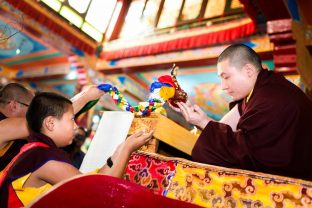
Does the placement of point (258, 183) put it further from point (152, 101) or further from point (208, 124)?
point (152, 101)

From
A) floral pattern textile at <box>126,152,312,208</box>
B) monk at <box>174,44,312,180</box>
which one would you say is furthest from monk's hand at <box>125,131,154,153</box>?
monk at <box>174,44,312,180</box>

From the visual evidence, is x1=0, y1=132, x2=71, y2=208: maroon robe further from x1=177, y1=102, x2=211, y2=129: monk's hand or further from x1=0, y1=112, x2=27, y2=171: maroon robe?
x1=177, y1=102, x2=211, y2=129: monk's hand

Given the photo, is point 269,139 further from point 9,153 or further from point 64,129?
point 9,153

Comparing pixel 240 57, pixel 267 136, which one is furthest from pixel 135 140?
pixel 240 57

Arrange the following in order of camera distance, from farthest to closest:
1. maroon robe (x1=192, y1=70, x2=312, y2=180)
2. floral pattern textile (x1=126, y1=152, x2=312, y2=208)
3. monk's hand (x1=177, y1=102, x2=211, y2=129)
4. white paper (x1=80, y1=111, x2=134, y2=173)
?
white paper (x1=80, y1=111, x2=134, y2=173) < monk's hand (x1=177, y1=102, x2=211, y2=129) < maroon robe (x1=192, y1=70, x2=312, y2=180) < floral pattern textile (x1=126, y1=152, x2=312, y2=208)

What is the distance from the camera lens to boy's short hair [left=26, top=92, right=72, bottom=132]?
4.88 ft

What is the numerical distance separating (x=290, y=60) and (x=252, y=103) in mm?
2781

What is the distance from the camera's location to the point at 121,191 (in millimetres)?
844

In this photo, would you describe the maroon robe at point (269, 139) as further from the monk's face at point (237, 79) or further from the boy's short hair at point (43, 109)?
the boy's short hair at point (43, 109)

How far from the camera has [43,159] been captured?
4.16 feet

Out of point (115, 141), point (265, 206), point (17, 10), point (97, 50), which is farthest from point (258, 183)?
point (97, 50)

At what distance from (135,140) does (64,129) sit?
384 millimetres

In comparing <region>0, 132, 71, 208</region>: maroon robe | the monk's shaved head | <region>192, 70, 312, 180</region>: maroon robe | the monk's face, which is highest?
the monk's shaved head

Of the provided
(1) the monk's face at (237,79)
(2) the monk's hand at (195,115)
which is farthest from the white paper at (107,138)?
(1) the monk's face at (237,79)
